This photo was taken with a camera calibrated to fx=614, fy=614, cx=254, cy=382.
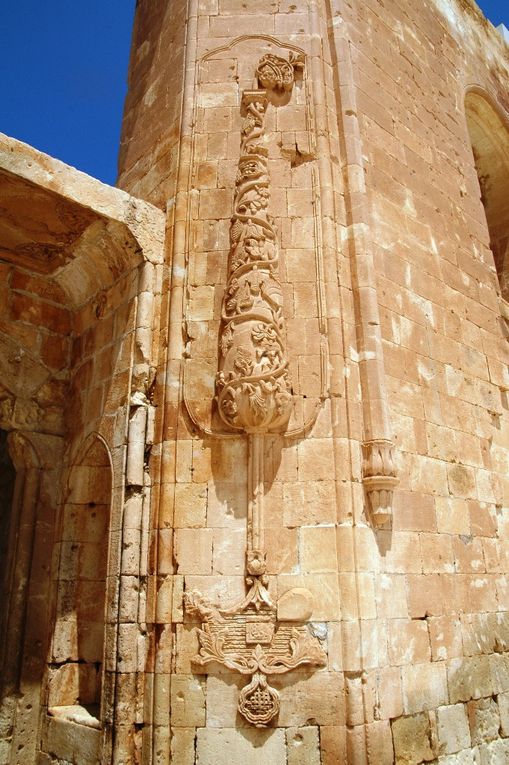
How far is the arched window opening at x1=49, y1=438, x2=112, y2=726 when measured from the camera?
4.99 m

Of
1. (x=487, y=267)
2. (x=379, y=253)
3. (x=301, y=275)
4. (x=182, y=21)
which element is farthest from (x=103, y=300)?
(x=487, y=267)

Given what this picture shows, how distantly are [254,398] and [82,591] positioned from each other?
7.77 feet

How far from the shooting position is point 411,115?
21.6ft

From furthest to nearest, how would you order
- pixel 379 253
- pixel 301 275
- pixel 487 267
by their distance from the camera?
pixel 487 267 → pixel 379 253 → pixel 301 275

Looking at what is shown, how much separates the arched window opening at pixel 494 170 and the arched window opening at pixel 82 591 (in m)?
6.74

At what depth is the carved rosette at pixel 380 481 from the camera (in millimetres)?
4418

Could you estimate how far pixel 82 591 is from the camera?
17.1 ft

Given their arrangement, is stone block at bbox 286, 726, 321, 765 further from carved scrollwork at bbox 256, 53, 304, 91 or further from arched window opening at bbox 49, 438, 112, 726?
carved scrollwork at bbox 256, 53, 304, 91

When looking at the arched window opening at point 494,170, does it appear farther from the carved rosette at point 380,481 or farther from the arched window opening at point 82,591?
the arched window opening at point 82,591

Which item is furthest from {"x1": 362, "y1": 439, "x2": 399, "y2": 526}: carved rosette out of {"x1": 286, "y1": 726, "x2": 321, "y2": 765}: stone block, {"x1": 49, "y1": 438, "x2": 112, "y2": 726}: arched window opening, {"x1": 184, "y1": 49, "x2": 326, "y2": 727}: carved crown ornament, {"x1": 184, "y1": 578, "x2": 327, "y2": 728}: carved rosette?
{"x1": 49, "y1": 438, "x2": 112, "y2": 726}: arched window opening

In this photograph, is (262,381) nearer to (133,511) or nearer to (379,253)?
(133,511)

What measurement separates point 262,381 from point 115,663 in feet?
7.23

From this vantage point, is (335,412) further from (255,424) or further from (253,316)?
(253,316)

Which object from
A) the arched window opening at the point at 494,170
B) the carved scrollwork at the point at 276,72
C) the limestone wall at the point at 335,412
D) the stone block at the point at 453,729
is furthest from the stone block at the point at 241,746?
the arched window opening at the point at 494,170
